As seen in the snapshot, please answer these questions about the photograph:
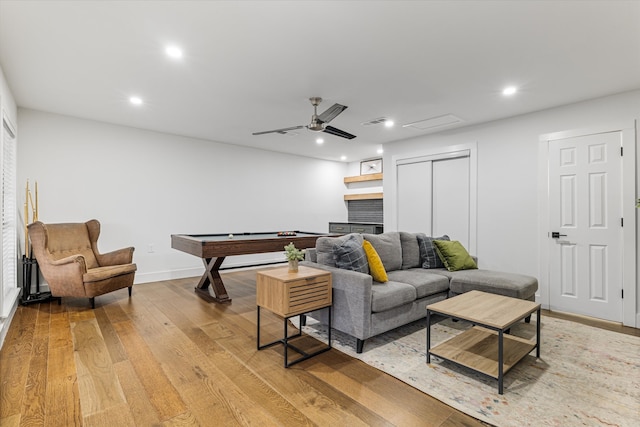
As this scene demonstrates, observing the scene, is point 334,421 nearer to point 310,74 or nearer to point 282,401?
point 282,401

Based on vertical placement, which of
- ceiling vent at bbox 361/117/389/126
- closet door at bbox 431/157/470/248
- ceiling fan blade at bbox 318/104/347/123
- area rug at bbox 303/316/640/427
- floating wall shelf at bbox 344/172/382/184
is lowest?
area rug at bbox 303/316/640/427

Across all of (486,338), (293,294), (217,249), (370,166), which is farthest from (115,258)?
(370,166)

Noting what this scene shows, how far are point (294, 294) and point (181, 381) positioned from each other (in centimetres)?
95

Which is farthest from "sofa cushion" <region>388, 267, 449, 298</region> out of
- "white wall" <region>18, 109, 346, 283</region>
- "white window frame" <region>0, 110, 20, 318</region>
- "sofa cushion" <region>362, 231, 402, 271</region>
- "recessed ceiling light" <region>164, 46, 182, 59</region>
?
"white window frame" <region>0, 110, 20, 318</region>

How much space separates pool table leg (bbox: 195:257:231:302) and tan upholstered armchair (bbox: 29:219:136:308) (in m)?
0.91

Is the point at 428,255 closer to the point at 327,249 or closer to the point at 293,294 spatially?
the point at 327,249

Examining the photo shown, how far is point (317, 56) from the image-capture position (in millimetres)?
2646

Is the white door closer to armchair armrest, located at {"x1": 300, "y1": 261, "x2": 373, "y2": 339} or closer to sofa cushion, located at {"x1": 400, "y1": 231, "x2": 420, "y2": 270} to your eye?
sofa cushion, located at {"x1": 400, "y1": 231, "x2": 420, "y2": 270}

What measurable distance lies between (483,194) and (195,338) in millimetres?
4138

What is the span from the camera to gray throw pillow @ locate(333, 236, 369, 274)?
2.93 metres

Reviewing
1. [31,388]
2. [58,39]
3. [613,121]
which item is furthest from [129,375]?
[613,121]

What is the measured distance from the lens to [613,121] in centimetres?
348

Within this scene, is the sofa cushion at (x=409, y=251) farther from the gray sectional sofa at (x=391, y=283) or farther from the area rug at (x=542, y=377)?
the area rug at (x=542, y=377)

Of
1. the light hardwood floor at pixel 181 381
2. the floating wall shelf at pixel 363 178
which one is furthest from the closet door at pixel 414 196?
the light hardwood floor at pixel 181 381
